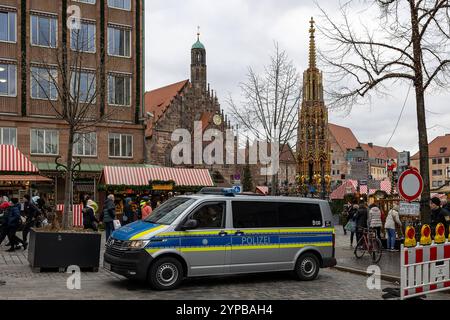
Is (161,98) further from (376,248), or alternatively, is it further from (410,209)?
(410,209)

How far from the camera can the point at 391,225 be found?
56.6 feet

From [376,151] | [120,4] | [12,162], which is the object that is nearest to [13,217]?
[12,162]

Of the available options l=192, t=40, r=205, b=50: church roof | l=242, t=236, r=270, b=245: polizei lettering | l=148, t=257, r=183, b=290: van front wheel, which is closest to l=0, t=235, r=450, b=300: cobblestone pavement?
l=148, t=257, r=183, b=290: van front wheel

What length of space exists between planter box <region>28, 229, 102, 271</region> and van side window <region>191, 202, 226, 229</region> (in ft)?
9.79

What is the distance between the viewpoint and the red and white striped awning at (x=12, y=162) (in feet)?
87.6

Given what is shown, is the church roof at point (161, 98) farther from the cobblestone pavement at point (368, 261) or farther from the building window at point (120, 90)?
the cobblestone pavement at point (368, 261)

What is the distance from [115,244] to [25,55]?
25.3 meters

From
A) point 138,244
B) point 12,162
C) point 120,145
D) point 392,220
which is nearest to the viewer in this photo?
point 138,244

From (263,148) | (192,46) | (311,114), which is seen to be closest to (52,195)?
(263,148)

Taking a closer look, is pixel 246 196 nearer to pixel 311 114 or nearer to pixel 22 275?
pixel 22 275

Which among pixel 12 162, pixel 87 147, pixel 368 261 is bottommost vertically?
pixel 368 261

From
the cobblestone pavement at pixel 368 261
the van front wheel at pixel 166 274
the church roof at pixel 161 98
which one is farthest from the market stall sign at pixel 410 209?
the church roof at pixel 161 98

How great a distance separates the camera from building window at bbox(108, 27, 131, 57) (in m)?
36.5

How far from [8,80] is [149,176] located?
1019cm
